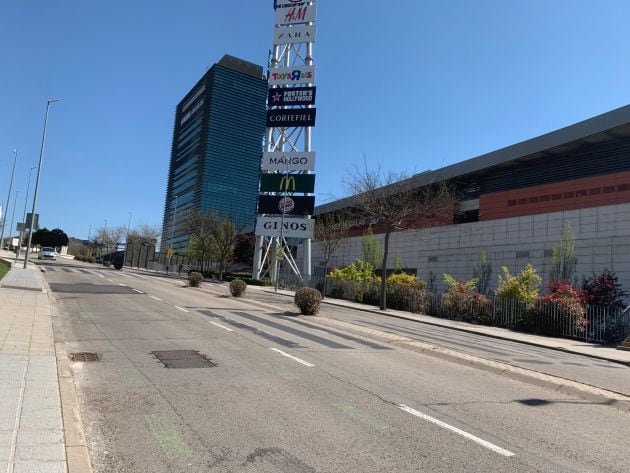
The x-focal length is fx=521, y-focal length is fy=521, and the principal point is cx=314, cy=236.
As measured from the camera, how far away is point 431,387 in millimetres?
8234

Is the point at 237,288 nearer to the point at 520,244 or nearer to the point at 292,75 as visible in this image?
the point at 520,244

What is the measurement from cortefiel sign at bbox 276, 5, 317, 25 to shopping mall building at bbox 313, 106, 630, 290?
67.7 ft

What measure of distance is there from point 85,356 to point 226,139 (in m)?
104

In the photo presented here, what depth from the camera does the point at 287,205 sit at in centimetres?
5053

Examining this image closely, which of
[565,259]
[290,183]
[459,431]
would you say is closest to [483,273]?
[565,259]

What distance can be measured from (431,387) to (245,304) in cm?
1574

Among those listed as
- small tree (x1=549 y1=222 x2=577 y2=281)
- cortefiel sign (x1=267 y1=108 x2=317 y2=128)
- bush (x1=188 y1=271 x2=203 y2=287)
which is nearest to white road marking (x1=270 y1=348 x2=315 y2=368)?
small tree (x1=549 y1=222 x2=577 y2=281)

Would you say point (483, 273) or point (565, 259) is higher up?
point (565, 259)

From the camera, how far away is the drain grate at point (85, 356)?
9.26m

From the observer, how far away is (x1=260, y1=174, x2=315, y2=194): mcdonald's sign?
167 feet

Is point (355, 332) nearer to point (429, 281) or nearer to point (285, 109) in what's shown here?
point (429, 281)

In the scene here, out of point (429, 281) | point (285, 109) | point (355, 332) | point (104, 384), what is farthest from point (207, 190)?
point (104, 384)

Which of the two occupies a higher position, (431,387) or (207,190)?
(207,190)

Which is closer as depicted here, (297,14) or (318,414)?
(318,414)
